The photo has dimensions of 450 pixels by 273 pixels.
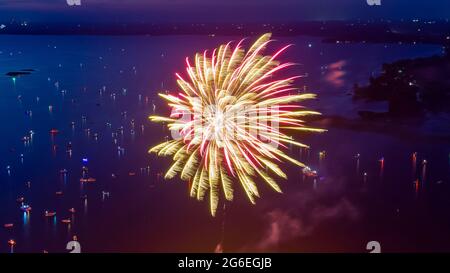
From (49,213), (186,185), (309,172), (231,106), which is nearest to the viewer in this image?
(231,106)

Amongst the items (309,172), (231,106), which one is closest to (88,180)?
(309,172)

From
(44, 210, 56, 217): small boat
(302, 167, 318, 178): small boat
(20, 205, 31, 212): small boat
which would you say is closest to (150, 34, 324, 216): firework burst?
(44, 210, 56, 217): small boat

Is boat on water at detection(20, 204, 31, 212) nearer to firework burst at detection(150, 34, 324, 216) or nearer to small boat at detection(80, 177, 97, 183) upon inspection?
small boat at detection(80, 177, 97, 183)

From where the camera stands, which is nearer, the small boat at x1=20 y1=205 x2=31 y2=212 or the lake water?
the lake water

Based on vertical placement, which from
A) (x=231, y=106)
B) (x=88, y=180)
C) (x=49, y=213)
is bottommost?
(x=49, y=213)

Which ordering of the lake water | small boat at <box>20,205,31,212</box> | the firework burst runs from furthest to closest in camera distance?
small boat at <box>20,205,31,212</box> → the lake water → the firework burst

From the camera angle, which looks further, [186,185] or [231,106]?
[186,185]

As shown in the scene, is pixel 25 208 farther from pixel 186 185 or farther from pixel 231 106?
pixel 231 106

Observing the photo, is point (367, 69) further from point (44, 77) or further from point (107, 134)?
point (44, 77)
